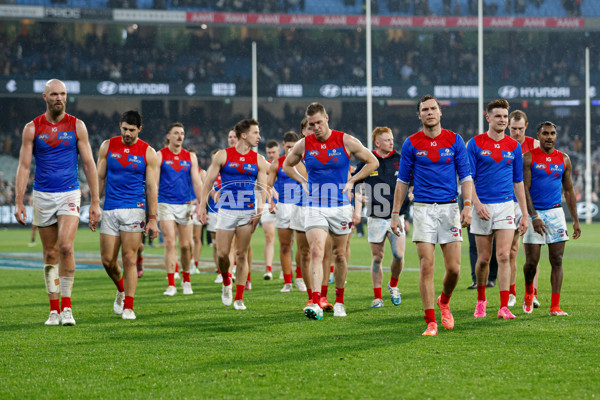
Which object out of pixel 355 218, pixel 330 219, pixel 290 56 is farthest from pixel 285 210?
pixel 290 56

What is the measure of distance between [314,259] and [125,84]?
3483 cm

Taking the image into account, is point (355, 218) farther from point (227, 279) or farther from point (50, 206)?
point (50, 206)

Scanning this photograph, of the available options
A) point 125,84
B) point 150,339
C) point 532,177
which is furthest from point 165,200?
point 125,84

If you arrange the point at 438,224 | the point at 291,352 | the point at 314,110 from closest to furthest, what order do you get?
the point at 291,352 < the point at 438,224 < the point at 314,110

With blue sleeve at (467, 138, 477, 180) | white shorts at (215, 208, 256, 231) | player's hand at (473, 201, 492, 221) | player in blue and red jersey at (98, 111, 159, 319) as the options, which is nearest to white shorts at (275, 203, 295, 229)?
white shorts at (215, 208, 256, 231)

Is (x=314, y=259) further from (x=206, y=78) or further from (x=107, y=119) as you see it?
(x=107, y=119)

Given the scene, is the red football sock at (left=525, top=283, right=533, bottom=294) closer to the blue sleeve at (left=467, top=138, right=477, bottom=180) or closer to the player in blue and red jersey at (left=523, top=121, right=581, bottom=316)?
the player in blue and red jersey at (left=523, top=121, right=581, bottom=316)

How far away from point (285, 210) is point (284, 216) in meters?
0.16

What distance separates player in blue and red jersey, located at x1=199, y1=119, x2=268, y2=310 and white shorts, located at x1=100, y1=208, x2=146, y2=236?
99cm

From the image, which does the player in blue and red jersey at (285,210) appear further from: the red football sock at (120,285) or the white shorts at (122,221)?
the red football sock at (120,285)

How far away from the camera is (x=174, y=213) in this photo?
39.6 feet

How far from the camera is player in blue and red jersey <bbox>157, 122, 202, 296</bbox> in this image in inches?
469

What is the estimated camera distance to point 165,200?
1210 cm

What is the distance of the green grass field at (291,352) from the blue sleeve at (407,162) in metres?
1.58
